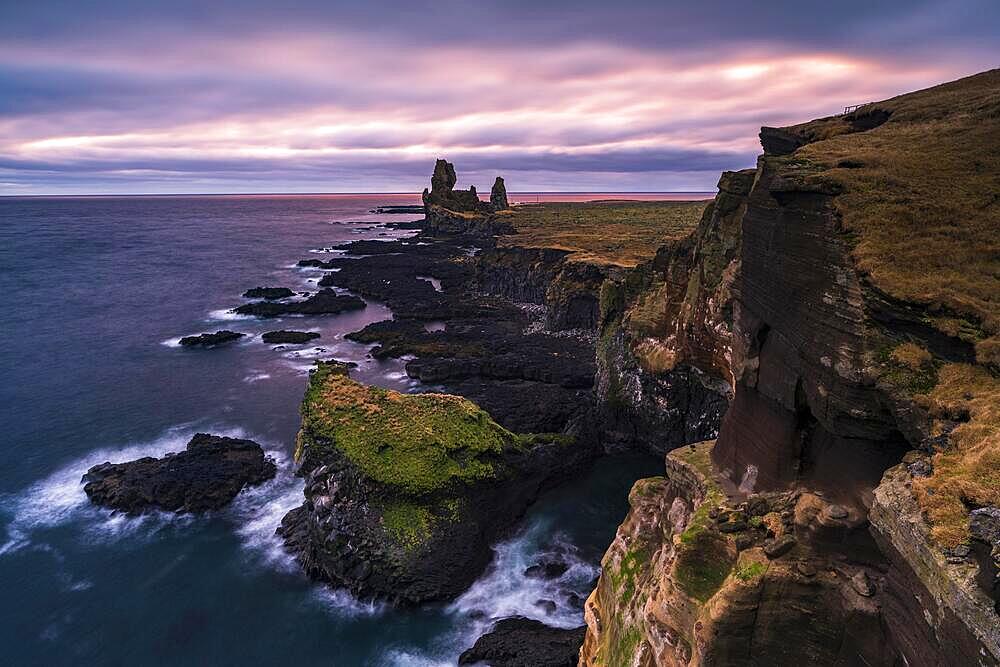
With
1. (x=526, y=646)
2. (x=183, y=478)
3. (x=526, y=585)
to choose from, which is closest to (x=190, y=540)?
(x=183, y=478)

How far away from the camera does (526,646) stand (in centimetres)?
2448

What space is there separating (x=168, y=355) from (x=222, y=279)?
53.7 meters

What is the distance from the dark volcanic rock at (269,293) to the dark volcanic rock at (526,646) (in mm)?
80608

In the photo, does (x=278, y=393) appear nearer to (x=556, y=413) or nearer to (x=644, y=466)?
(x=556, y=413)

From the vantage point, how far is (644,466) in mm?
40406

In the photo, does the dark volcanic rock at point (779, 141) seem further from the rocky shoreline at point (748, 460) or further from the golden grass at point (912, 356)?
the golden grass at point (912, 356)

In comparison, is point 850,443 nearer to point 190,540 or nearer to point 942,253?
point 942,253

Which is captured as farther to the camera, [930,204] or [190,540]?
[190,540]

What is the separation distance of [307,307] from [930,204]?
81850 mm

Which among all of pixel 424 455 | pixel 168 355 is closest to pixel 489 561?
pixel 424 455

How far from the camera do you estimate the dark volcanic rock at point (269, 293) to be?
311ft

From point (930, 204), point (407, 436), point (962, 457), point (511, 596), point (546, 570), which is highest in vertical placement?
point (930, 204)

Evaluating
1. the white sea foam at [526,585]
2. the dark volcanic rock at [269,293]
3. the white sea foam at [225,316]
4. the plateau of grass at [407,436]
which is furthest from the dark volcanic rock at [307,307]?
the white sea foam at [526,585]

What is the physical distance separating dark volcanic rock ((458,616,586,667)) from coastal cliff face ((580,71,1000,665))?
2497 millimetres
